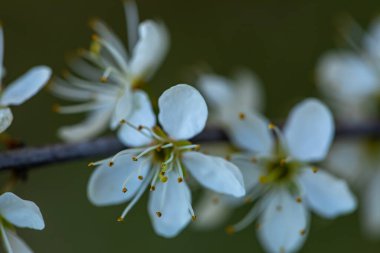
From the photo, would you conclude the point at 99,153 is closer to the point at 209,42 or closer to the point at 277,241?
the point at 277,241

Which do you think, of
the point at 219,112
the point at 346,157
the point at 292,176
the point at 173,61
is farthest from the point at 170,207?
Answer: the point at 173,61

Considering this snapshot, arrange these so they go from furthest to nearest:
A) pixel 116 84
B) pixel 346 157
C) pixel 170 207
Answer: pixel 346 157 < pixel 116 84 < pixel 170 207

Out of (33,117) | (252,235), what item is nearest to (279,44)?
(252,235)

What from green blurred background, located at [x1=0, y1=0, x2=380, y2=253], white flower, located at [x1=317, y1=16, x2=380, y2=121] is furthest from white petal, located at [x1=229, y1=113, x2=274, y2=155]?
green blurred background, located at [x1=0, y1=0, x2=380, y2=253]

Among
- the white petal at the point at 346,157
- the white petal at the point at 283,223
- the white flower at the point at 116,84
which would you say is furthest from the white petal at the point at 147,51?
the white petal at the point at 346,157

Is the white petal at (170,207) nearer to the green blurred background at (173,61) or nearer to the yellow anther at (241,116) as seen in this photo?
the yellow anther at (241,116)

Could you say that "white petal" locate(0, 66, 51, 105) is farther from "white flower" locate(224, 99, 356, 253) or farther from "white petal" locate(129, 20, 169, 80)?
"white flower" locate(224, 99, 356, 253)

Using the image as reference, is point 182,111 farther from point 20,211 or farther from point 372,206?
point 372,206
